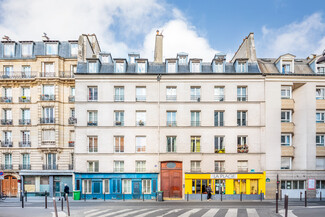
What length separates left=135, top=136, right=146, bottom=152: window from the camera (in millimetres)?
23938

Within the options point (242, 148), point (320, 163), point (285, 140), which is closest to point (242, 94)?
point (242, 148)

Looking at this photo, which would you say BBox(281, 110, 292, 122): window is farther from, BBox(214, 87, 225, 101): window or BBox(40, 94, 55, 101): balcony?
BBox(40, 94, 55, 101): balcony

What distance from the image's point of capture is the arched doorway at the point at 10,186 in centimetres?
2562

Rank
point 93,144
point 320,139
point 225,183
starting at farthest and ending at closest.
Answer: point 320,139 < point 93,144 < point 225,183

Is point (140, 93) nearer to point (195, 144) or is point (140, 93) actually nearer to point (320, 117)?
point (195, 144)

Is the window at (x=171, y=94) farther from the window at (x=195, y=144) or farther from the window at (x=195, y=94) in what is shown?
the window at (x=195, y=144)

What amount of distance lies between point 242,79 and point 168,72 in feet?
24.9

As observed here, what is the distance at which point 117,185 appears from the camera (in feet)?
77.3

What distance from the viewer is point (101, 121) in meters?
24.0

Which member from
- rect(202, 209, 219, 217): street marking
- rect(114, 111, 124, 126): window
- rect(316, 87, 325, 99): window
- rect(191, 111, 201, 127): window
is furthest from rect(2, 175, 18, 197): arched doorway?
rect(316, 87, 325, 99): window

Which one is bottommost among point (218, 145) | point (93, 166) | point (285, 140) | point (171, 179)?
point (171, 179)

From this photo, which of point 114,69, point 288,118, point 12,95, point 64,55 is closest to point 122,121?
point 114,69

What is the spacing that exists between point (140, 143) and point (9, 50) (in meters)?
18.7

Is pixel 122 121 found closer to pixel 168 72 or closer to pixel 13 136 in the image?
pixel 168 72
